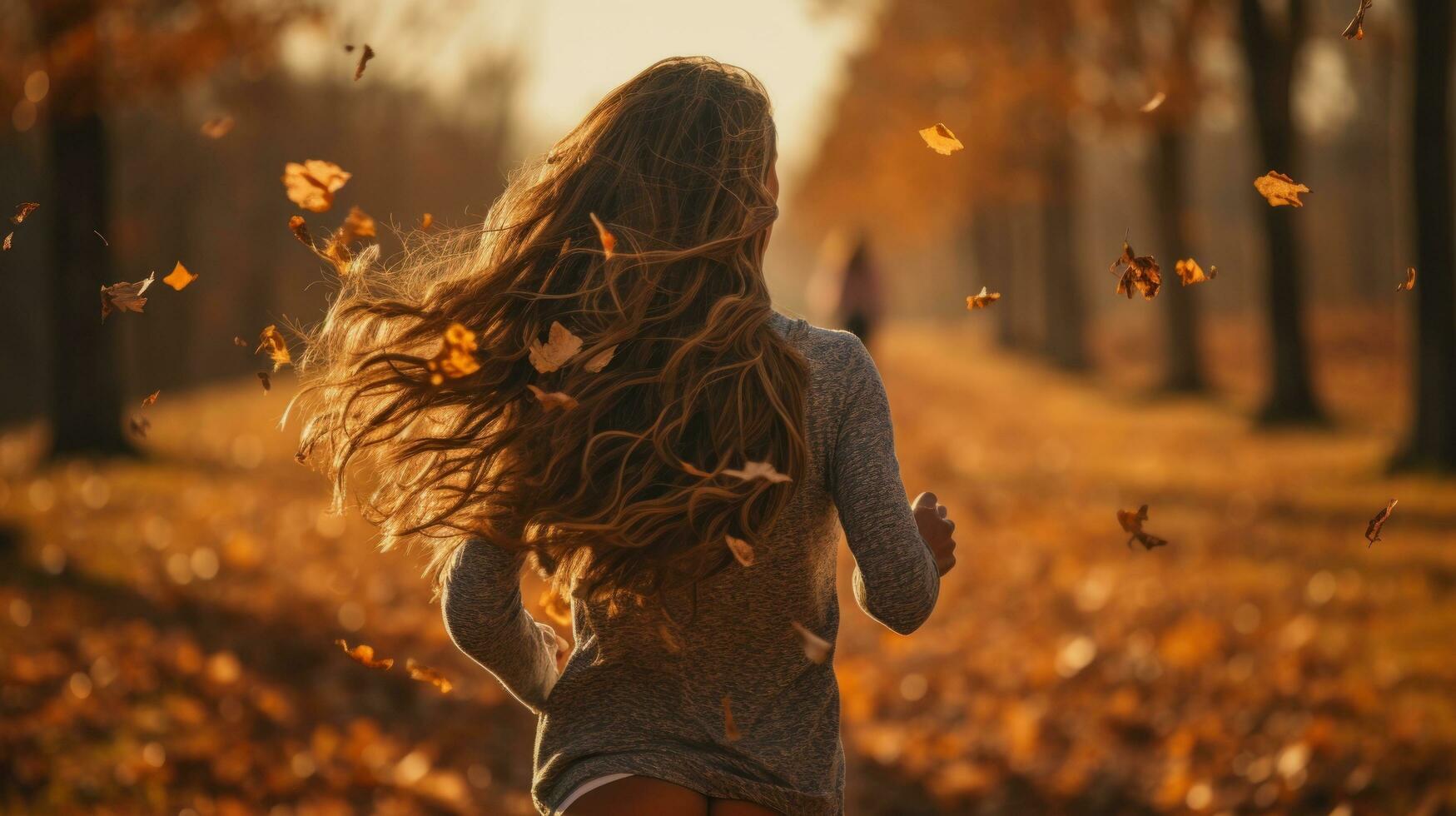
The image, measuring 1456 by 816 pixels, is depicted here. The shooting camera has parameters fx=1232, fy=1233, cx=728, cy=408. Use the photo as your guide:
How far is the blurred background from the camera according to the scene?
4859 millimetres

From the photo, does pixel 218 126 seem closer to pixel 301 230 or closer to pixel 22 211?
pixel 22 211

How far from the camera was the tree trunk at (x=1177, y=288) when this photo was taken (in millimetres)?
18000

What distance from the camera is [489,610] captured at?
202 cm

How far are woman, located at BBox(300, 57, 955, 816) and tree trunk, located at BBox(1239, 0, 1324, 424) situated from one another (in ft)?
41.5

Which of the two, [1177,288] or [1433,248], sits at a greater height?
[1433,248]

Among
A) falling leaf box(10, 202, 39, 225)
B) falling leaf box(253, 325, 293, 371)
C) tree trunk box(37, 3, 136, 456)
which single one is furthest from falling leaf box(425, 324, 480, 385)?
tree trunk box(37, 3, 136, 456)

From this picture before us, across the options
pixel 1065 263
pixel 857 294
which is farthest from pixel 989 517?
pixel 1065 263

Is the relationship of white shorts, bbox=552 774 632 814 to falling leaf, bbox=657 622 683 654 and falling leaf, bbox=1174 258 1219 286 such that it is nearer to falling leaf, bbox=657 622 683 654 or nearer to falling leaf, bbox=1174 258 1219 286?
falling leaf, bbox=657 622 683 654

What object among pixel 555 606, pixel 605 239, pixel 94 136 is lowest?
pixel 94 136

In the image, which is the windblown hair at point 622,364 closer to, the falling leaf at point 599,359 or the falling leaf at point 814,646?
the falling leaf at point 599,359

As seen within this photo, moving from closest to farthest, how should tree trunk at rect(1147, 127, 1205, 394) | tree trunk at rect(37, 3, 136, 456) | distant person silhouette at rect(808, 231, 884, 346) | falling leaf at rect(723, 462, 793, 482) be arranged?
falling leaf at rect(723, 462, 793, 482), tree trunk at rect(37, 3, 136, 456), distant person silhouette at rect(808, 231, 884, 346), tree trunk at rect(1147, 127, 1205, 394)

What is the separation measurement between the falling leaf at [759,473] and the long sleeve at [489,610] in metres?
0.42

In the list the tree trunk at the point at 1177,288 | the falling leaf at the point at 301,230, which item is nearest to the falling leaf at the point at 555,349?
the falling leaf at the point at 301,230

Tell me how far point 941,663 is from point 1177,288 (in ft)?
42.1
